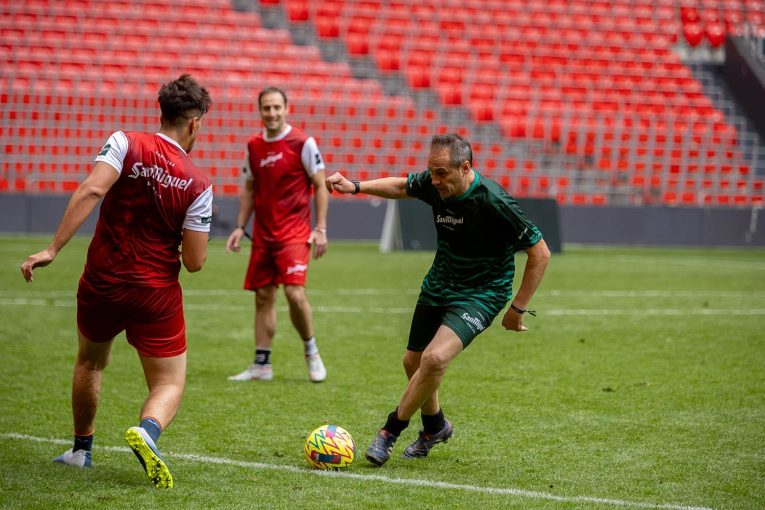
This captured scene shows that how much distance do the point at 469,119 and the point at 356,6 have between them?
480cm

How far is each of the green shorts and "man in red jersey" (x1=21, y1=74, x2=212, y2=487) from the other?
132 centimetres

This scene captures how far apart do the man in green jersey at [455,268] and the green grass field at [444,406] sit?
15.1 inches

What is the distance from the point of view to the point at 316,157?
27.1ft

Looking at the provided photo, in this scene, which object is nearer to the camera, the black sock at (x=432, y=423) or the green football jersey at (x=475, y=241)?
the green football jersey at (x=475, y=241)

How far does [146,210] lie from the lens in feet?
16.4

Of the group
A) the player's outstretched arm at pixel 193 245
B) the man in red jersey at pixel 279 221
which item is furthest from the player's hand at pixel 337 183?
the man in red jersey at pixel 279 221

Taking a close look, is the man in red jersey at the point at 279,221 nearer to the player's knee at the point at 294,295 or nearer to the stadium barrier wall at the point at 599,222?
the player's knee at the point at 294,295

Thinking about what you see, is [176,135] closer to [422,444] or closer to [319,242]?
[422,444]

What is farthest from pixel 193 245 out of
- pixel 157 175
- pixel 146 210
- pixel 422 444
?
pixel 422 444

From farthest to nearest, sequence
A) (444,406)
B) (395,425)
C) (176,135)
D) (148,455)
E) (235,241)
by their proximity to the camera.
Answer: (235,241)
(444,406)
(395,425)
(176,135)
(148,455)

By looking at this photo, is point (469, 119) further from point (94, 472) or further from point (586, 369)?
point (94, 472)

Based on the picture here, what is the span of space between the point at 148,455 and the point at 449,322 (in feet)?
5.53

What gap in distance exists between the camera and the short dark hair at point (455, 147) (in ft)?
17.6

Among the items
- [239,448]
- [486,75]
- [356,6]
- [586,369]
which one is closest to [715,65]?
[486,75]
